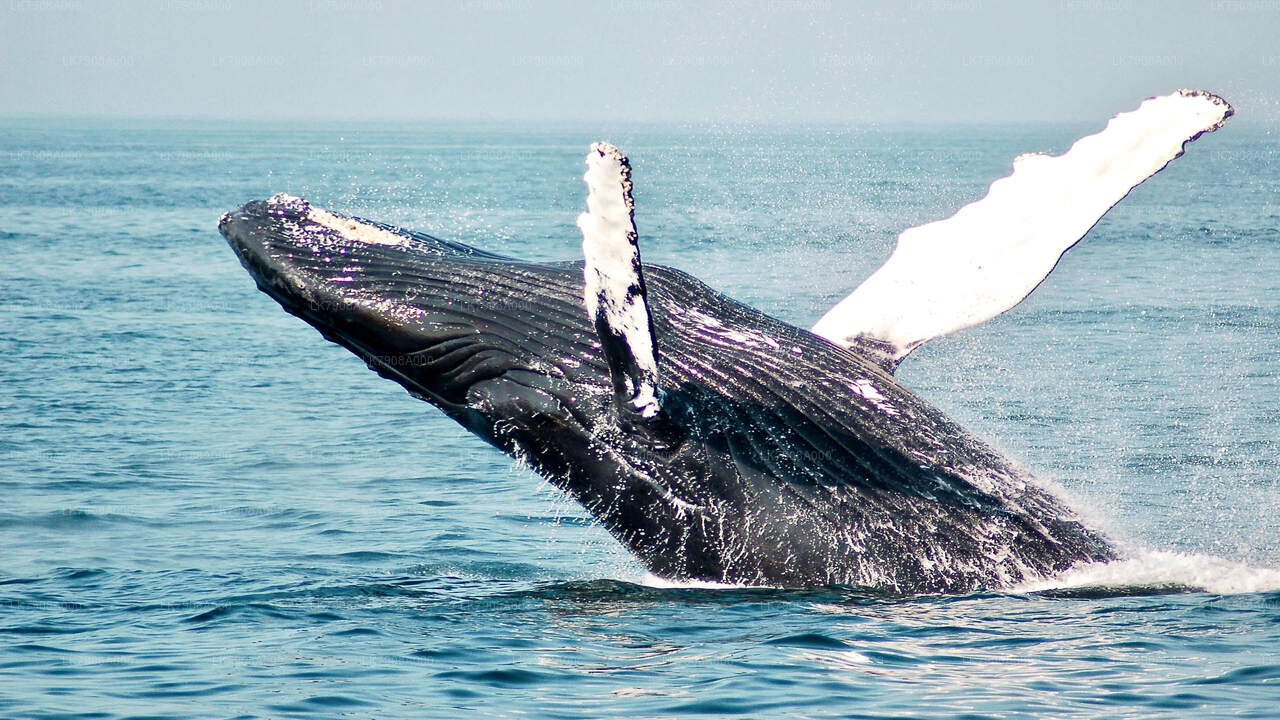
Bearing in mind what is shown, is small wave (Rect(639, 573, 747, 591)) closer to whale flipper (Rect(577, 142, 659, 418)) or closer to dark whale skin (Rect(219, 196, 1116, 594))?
dark whale skin (Rect(219, 196, 1116, 594))

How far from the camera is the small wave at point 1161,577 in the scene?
7.12 meters

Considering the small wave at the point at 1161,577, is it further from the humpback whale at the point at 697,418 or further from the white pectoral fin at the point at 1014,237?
the white pectoral fin at the point at 1014,237

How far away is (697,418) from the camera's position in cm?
660

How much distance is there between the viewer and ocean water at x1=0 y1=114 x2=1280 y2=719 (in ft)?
21.6

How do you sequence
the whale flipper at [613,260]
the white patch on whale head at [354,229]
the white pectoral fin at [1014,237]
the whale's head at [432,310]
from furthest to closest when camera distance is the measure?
1. the white pectoral fin at [1014,237]
2. the white patch on whale head at [354,229]
3. the whale's head at [432,310]
4. the whale flipper at [613,260]

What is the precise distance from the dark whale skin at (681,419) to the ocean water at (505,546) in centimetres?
46

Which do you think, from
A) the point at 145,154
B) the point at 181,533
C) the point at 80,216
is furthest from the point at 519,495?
the point at 145,154

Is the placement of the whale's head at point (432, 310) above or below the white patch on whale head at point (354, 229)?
below

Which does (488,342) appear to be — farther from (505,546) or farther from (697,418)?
(505,546)

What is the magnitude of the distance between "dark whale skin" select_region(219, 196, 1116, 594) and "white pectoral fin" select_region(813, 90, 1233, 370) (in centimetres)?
55

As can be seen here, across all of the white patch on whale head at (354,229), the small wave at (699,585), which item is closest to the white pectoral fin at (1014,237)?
the small wave at (699,585)

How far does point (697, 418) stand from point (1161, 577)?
2783 millimetres

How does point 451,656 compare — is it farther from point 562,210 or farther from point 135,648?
point 562,210

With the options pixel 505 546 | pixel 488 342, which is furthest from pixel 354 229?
pixel 505 546
